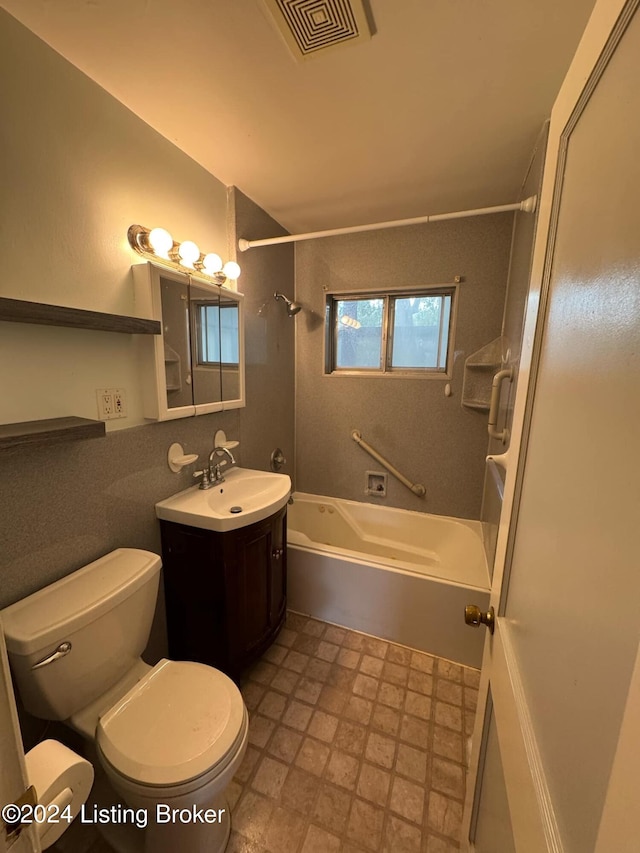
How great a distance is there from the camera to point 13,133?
0.96 metres

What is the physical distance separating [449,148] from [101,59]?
1.35 m

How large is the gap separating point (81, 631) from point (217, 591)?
0.53 metres

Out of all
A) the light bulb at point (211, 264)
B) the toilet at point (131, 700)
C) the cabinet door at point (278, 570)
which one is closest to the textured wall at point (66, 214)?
the light bulb at point (211, 264)

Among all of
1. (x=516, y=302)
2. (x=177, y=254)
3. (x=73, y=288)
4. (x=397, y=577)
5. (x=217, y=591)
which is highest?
(x=177, y=254)

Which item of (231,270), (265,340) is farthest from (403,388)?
(231,270)

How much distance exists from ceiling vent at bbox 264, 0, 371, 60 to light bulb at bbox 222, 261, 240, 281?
33.4 inches

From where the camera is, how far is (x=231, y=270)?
173 centimetres

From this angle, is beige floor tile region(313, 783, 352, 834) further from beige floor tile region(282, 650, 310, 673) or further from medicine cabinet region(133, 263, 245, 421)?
medicine cabinet region(133, 263, 245, 421)

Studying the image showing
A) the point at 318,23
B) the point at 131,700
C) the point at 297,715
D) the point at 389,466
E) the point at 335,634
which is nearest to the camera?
the point at 318,23

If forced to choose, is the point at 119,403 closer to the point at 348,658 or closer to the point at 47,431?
the point at 47,431

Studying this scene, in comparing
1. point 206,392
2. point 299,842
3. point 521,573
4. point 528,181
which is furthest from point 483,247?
point 299,842

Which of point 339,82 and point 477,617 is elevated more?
point 339,82

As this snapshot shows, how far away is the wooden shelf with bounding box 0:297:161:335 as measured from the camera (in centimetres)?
87

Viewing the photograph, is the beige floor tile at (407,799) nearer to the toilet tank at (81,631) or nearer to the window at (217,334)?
the toilet tank at (81,631)
